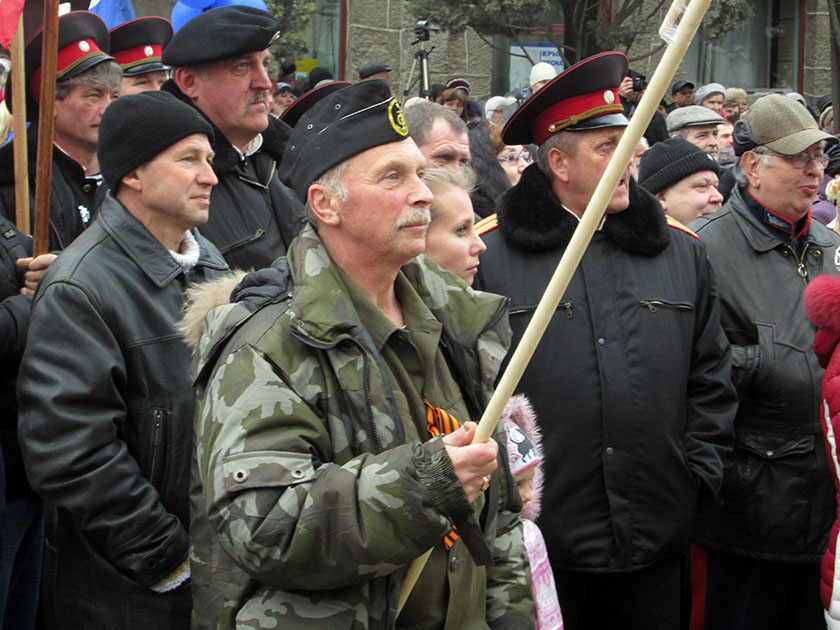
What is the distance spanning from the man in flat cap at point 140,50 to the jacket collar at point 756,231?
2.58 metres

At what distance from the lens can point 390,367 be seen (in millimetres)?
2223

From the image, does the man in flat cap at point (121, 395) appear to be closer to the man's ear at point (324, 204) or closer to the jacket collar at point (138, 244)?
the jacket collar at point (138, 244)

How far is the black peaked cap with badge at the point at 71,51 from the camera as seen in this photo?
3.87m

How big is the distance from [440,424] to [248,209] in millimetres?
1780

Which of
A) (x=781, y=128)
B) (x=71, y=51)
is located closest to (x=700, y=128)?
(x=781, y=128)

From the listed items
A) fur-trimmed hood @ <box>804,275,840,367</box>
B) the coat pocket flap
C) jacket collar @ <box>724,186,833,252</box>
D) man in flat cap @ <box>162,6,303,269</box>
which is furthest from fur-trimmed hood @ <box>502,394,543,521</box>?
jacket collar @ <box>724,186,833,252</box>

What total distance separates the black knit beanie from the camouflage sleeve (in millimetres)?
3197

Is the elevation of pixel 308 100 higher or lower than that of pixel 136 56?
lower

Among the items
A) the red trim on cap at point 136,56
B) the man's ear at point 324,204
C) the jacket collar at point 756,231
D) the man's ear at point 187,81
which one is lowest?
the jacket collar at point 756,231

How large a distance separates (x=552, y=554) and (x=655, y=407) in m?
0.56

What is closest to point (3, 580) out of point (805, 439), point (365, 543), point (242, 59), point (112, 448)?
point (112, 448)

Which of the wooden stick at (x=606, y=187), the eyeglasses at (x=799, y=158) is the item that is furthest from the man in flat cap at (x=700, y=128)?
the wooden stick at (x=606, y=187)

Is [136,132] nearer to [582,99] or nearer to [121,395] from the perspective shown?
[121,395]

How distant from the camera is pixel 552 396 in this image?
3.22 metres
